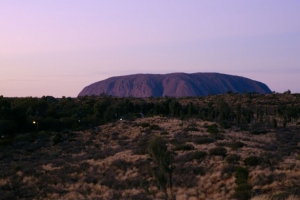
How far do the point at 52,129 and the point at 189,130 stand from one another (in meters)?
22.7

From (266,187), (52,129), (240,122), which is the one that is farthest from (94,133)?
(266,187)

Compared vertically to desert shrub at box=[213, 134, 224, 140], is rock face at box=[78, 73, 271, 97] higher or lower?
higher

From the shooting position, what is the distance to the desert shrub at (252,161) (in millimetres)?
23711

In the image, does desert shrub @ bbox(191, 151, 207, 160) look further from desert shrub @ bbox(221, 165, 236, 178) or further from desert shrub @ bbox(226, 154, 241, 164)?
desert shrub @ bbox(221, 165, 236, 178)

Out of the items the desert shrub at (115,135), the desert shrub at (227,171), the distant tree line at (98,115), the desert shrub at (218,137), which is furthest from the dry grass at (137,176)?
the distant tree line at (98,115)

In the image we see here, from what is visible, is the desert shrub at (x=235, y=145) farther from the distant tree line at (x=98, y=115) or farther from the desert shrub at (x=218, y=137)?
the distant tree line at (x=98, y=115)

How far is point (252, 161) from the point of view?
23.8 m

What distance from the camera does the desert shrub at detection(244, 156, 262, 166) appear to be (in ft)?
77.8

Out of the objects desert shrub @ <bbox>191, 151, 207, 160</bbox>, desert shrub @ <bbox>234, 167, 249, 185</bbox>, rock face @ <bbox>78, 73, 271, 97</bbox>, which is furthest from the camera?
rock face @ <bbox>78, 73, 271, 97</bbox>

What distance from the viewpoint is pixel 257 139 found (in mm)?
39250

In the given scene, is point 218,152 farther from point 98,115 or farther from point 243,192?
point 98,115

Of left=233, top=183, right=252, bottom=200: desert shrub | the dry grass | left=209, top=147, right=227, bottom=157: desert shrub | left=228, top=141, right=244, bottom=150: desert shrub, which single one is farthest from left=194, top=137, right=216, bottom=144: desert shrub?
left=233, top=183, right=252, bottom=200: desert shrub

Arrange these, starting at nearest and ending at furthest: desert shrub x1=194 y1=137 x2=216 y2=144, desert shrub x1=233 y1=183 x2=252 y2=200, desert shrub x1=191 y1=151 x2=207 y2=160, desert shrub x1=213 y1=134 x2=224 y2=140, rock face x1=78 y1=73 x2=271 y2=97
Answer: desert shrub x1=233 y1=183 x2=252 y2=200
desert shrub x1=191 y1=151 x2=207 y2=160
desert shrub x1=194 y1=137 x2=216 y2=144
desert shrub x1=213 y1=134 x2=224 y2=140
rock face x1=78 y1=73 x2=271 y2=97

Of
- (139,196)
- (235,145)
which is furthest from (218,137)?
(139,196)
